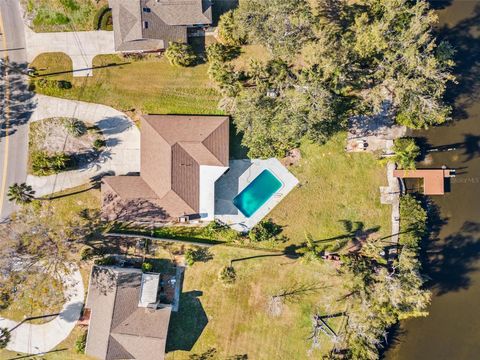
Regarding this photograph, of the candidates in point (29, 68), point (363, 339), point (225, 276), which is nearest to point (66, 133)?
point (29, 68)

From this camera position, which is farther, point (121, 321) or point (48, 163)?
point (48, 163)

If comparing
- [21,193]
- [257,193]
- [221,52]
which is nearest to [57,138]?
[21,193]

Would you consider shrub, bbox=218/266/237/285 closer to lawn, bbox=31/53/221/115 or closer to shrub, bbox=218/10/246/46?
lawn, bbox=31/53/221/115

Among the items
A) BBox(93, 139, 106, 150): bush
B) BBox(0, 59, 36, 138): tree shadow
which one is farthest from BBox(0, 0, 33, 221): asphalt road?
BBox(93, 139, 106, 150): bush

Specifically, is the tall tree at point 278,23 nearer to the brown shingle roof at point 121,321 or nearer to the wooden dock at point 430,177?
the wooden dock at point 430,177

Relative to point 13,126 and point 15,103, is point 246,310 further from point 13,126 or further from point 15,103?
point 15,103

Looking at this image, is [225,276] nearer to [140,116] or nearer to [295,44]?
[140,116]

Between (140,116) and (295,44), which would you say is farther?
(140,116)
